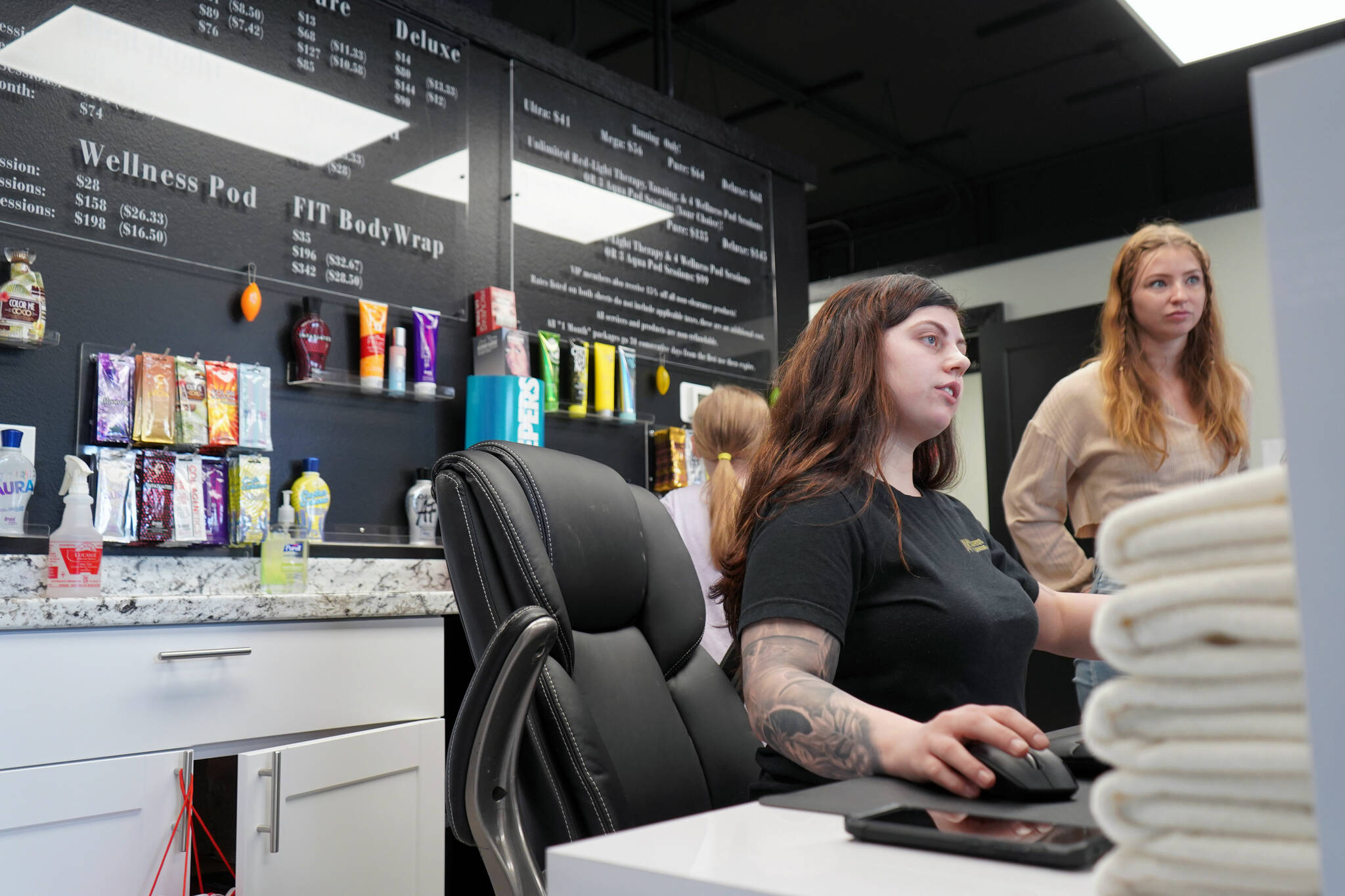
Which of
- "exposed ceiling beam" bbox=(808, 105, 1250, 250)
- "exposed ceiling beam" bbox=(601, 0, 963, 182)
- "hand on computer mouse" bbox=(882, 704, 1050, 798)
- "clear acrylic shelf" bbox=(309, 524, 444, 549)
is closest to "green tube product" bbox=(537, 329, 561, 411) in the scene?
"clear acrylic shelf" bbox=(309, 524, 444, 549)

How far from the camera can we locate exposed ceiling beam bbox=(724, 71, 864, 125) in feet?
17.3

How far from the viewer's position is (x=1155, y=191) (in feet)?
19.2

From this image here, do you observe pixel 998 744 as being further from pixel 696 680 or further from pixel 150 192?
pixel 150 192

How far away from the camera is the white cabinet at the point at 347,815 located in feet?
5.89

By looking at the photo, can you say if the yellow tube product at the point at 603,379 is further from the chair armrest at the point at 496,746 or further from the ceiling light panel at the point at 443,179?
the chair armrest at the point at 496,746

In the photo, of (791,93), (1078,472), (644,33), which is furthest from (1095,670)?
(791,93)

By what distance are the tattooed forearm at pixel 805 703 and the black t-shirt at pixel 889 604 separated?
0.04 m

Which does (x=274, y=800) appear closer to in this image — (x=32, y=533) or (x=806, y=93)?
(x=32, y=533)

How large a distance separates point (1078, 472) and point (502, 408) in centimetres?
154

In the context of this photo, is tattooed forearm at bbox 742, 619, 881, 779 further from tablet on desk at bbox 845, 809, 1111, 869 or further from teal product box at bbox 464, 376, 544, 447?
teal product box at bbox 464, 376, 544, 447

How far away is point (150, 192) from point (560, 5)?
2550 millimetres

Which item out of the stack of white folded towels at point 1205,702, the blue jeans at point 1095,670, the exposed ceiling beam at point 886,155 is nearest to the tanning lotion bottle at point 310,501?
the blue jeans at point 1095,670

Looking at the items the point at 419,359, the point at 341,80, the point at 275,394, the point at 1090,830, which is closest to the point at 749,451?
the point at 419,359

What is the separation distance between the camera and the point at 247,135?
8.98ft
